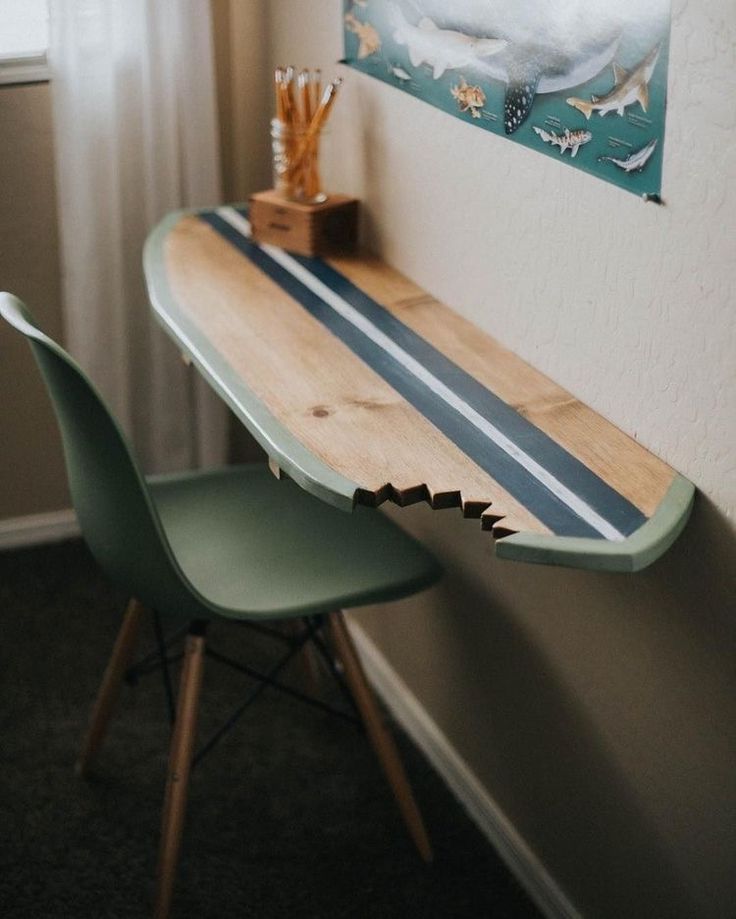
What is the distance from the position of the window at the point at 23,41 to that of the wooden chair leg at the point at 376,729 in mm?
1344

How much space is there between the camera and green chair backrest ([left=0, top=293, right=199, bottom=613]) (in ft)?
5.65

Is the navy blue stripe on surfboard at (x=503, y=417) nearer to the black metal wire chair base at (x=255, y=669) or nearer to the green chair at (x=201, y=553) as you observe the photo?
the green chair at (x=201, y=553)

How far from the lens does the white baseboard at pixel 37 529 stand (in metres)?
3.04

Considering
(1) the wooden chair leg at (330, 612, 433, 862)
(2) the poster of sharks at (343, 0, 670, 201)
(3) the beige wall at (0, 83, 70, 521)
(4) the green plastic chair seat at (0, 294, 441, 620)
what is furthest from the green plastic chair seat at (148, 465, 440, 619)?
(3) the beige wall at (0, 83, 70, 521)

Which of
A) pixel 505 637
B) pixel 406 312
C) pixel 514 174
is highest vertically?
pixel 514 174

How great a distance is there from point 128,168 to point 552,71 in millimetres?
1269

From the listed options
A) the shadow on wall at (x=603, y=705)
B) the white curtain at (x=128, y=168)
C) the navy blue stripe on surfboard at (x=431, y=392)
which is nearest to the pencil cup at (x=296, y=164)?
the navy blue stripe on surfboard at (x=431, y=392)

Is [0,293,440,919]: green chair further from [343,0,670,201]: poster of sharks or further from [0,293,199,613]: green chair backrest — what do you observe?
[343,0,670,201]: poster of sharks

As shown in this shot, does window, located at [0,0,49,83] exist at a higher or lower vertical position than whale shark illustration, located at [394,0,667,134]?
lower

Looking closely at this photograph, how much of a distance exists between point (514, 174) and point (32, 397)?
1.46m

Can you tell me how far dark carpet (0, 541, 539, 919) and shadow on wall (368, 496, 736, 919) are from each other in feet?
0.54

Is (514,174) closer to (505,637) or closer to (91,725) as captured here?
(505,637)

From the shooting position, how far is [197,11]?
264 cm

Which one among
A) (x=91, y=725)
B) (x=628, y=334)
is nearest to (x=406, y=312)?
(x=628, y=334)
